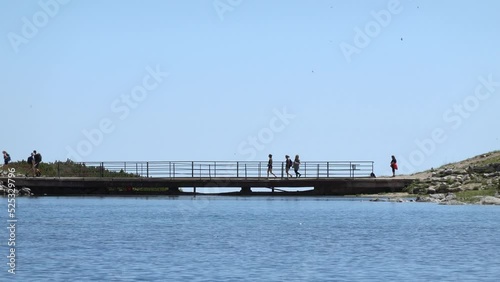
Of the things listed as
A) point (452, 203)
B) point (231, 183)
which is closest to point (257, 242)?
point (452, 203)

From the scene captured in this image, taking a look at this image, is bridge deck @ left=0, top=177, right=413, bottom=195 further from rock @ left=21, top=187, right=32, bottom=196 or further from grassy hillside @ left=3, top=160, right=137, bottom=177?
grassy hillside @ left=3, top=160, right=137, bottom=177

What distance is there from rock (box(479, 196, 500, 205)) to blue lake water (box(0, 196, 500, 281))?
2.45ft

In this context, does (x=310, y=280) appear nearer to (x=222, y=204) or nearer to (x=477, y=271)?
(x=477, y=271)

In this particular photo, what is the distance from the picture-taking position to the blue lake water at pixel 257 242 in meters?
34.5

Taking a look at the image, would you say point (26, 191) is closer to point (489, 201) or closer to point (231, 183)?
point (231, 183)

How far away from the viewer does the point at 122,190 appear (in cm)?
7900

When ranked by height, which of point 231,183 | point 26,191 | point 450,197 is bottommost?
point 450,197

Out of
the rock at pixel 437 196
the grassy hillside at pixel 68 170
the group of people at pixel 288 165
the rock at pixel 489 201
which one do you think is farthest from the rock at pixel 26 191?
the rock at pixel 489 201

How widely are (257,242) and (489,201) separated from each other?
2354 cm

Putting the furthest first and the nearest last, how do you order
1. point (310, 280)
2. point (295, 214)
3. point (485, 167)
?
1. point (485, 167)
2. point (295, 214)
3. point (310, 280)

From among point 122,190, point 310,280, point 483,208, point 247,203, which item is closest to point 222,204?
point 247,203

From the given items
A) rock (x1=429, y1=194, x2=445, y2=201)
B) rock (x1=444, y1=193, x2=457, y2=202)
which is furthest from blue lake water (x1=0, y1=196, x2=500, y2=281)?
rock (x1=429, y1=194, x2=445, y2=201)

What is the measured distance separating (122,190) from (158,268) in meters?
43.9

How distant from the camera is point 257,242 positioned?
44750mm
